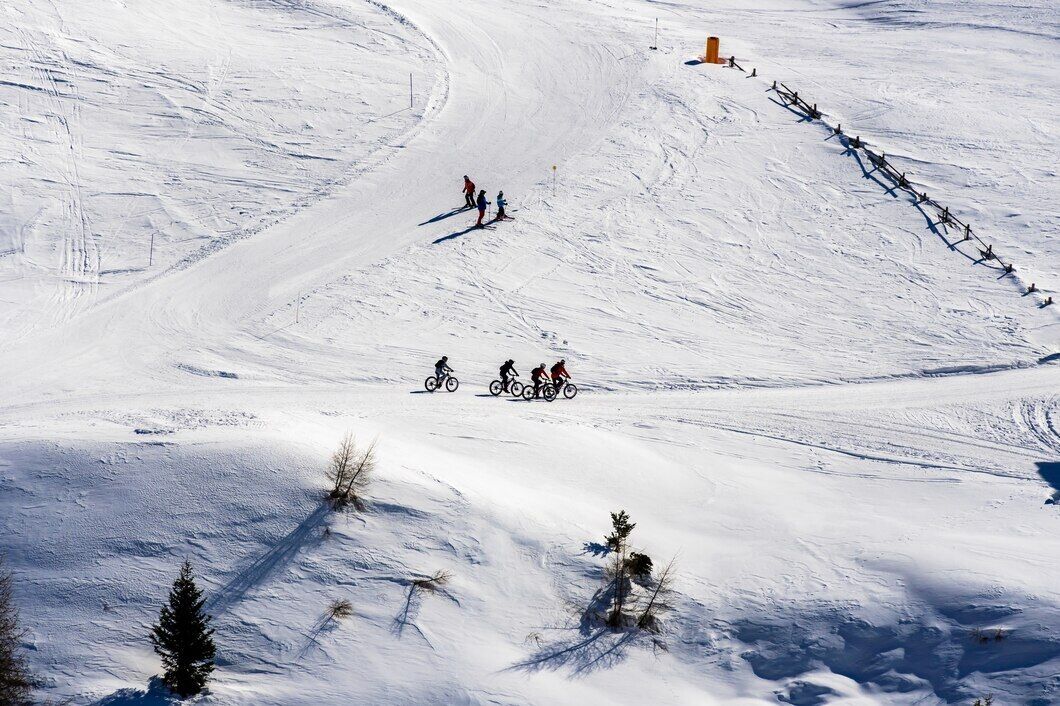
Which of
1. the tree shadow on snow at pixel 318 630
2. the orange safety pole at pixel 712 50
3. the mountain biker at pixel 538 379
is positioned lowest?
the tree shadow on snow at pixel 318 630

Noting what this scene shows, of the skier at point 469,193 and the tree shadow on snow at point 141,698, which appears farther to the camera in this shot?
the skier at point 469,193

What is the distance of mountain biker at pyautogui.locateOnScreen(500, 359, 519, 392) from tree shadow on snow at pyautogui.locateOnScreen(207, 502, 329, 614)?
831cm

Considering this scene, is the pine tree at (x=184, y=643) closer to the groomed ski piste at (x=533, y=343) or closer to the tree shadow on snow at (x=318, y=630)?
the groomed ski piste at (x=533, y=343)

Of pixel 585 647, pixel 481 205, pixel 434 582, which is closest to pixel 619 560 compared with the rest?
pixel 585 647

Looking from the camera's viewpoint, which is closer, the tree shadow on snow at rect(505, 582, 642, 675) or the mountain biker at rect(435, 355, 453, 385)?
the tree shadow on snow at rect(505, 582, 642, 675)

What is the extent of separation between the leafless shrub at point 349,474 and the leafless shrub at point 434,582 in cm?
191

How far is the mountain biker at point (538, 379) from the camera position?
2638 centimetres

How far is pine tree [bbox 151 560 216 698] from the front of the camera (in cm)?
1577

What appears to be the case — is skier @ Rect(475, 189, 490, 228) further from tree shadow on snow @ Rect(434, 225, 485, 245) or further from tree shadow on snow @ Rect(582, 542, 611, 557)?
tree shadow on snow @ Rect(582, 542, 611, 557)

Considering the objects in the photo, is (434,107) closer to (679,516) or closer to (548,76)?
(548,76)

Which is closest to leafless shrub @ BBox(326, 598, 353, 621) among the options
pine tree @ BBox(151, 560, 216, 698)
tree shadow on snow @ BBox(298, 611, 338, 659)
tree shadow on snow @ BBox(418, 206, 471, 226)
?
tree shadow on snow @ BBox(298, 611, 338, 659)


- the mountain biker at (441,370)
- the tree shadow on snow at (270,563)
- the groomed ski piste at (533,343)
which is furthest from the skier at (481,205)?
the tree shadow on snow at (270,563)

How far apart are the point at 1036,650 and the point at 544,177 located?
25536 millimetres

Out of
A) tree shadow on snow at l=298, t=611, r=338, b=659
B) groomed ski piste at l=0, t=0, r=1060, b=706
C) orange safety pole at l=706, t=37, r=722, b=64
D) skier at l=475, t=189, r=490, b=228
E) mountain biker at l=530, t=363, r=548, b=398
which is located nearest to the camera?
tree shadow on snow at l=298, t=611, r=338, b=659
